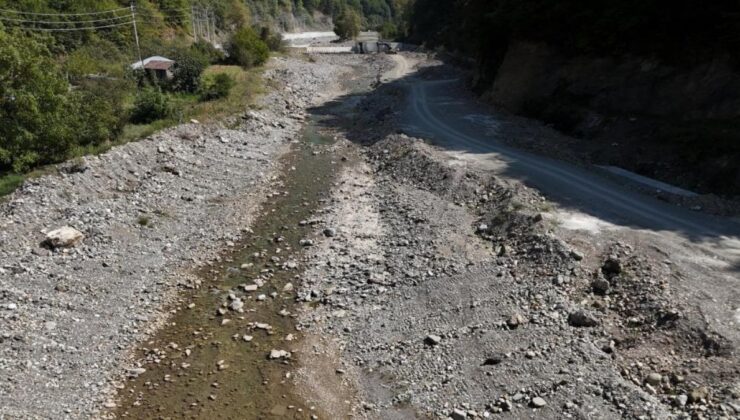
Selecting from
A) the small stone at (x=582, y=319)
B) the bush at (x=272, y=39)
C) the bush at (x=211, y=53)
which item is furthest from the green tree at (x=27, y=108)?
the bush at (x=272, y=39)

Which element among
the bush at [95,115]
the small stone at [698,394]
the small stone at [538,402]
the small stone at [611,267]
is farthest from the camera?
the bush at [95,115]

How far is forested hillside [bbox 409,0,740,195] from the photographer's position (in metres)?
25.2

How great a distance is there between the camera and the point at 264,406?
1407cm

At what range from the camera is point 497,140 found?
32281 mm

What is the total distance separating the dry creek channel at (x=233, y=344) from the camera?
14.1 m

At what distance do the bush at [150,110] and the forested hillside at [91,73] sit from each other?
7cm

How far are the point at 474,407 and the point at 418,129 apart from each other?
25570 mm

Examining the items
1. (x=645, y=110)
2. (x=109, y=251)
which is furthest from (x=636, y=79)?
(x=109, y=251)

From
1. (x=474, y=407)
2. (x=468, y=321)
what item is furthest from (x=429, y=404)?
(x=468, y=321)

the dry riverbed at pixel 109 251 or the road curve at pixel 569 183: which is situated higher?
the road curve at pixel 569 183

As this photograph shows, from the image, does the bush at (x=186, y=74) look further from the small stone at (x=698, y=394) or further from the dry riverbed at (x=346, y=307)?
the small stone at (x=698, y=394)

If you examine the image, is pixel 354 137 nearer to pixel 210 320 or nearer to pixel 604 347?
pixel 210 320

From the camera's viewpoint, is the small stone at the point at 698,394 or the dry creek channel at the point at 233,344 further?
the dry creek channel at the point at 233,344

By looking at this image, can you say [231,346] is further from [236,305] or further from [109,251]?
[109,251]
